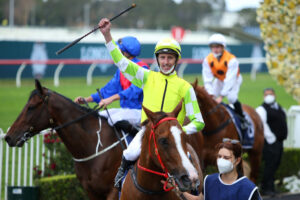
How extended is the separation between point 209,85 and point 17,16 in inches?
1506

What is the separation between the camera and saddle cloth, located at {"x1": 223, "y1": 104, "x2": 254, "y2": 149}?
7410mm

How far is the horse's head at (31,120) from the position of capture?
536cm

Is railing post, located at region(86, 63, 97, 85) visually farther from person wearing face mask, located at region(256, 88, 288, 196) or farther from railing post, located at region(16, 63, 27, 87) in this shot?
person wearing face mask, located at region(256, 88, 288, 196)

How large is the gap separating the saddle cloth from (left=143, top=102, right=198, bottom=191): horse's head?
3938mm

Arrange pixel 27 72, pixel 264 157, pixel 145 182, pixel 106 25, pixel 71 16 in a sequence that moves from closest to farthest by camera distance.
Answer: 1. pixel 145 182
2. pixel 106 25
3. pixel 264 157
4. pixel 27 72
5. pixel 71 16

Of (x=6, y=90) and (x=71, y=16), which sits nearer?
(x=6, y=90)

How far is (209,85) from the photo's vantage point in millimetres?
7680

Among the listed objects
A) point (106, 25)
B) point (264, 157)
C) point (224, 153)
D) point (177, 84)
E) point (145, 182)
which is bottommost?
point (264, 157)

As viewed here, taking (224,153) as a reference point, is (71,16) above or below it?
above

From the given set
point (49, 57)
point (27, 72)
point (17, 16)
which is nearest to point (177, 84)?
point (27, 72)

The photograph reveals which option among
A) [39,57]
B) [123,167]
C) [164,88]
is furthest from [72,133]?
[39,57]

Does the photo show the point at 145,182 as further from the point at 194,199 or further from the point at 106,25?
the point at 106,25

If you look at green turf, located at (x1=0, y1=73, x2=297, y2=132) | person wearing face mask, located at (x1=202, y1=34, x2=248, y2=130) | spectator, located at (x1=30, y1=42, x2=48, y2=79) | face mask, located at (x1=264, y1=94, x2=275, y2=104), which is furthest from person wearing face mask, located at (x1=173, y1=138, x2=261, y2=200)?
spectator, located at (x1=30, y1=42, x2=48, y2=79)

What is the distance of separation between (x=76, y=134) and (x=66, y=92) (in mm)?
11111
